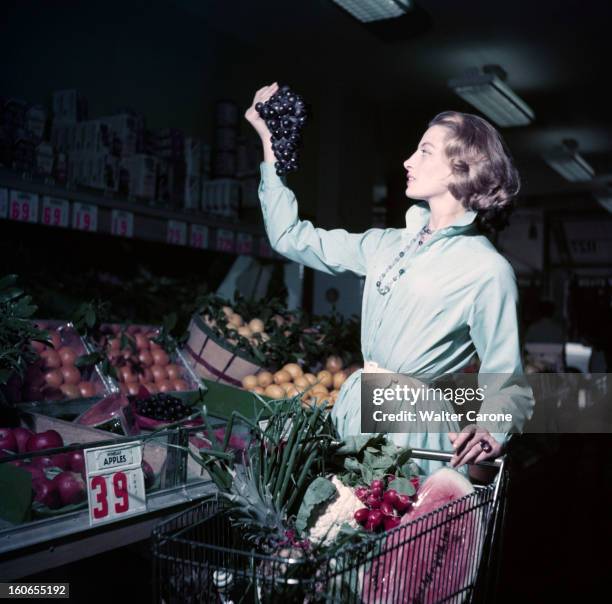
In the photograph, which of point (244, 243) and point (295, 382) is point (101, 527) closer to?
point (295, 382)

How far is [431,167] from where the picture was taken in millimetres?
1854

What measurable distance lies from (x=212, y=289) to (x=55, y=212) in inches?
74.1

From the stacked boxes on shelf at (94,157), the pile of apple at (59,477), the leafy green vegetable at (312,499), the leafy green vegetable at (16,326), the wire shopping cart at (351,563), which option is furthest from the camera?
the stacked boxes on shelf at (94,157)

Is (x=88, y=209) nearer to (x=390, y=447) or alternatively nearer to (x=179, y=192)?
(x=179, y=192)

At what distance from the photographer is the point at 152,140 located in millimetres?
4133

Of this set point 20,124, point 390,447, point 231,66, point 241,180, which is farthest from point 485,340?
point 231,66

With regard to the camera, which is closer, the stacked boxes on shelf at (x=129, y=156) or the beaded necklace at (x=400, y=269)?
the beaded necklace at (x=400, y=269)

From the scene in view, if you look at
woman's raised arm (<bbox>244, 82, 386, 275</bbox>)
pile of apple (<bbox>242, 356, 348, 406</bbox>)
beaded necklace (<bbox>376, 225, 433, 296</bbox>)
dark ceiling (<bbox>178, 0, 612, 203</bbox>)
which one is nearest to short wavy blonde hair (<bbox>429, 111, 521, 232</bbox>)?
beaded necklace (<bbox>376, 225, 433, 296</bbox>)

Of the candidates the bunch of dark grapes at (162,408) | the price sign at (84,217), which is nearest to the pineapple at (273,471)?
the bunch of dark grapes at (162,408)

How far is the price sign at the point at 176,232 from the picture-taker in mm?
3865

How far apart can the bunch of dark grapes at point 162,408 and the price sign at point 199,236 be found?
145 cm

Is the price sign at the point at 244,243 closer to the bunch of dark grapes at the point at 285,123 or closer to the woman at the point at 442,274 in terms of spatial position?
the woman at the point at 442,274

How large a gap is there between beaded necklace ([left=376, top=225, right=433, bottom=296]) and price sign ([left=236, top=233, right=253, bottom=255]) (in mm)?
2617

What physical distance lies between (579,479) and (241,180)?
3.79 metres
